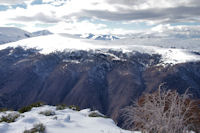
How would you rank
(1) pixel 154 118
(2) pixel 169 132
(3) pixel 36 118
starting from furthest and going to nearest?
(3) pixel 36 118 < (1) pixel 154 118 < (2) pixel 169 132

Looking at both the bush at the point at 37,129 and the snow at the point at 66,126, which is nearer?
the bush at the point at 37,129

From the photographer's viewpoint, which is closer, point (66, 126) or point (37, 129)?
point (37, 129)

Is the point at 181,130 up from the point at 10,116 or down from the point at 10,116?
up

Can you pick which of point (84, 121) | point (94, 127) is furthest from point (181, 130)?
point (84, 121)

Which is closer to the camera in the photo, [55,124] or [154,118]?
[154,118]

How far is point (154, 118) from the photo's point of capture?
430 inches

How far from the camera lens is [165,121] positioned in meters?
10.5

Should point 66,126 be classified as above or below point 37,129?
below

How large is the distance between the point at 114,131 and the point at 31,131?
4.95 metres

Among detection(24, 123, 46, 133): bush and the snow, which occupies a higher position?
detection(24, 123, 46, 133): bush

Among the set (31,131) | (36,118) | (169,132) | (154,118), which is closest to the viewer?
(169,132)

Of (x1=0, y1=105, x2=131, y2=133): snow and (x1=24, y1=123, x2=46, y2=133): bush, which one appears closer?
(x1=24, y1=123, x2=46, y2=133): bush

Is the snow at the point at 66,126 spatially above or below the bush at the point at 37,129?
below

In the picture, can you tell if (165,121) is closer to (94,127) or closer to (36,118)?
(94,127)
